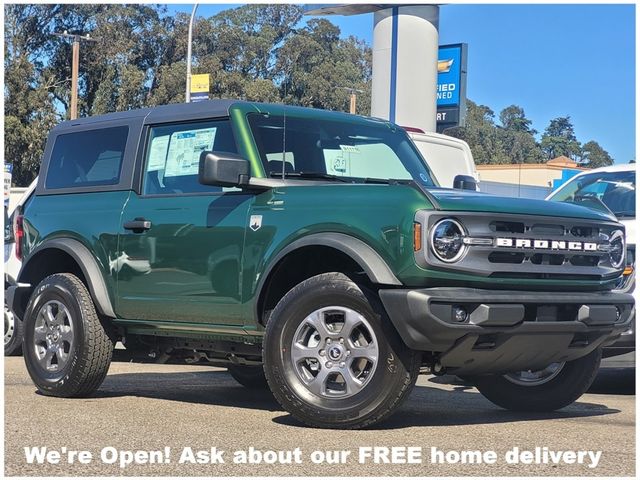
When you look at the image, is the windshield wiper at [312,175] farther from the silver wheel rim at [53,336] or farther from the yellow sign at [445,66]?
the yellow sign at [445,66]

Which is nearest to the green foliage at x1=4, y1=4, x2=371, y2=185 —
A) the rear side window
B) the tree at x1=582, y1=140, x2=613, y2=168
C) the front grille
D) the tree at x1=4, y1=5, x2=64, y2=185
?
the tree at x1=4, y1=5, x2=64, y2=185

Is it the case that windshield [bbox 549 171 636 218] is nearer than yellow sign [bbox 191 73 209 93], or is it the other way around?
windshield [bbox 549 171 636 218]

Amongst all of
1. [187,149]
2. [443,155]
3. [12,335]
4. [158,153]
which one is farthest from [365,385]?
[443,155]

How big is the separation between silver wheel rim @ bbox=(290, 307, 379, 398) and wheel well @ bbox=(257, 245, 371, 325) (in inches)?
15.6

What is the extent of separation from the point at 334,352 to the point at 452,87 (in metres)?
24.5

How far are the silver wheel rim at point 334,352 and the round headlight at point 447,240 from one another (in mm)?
556

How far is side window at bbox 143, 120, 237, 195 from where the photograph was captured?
24.8ft

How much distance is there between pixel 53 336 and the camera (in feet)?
27.0

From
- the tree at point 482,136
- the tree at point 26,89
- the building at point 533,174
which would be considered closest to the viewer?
the building at point 533,174

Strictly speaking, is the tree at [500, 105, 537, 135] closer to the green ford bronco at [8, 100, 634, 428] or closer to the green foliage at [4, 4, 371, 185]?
the green foliage at [4, 4, 371, 185]

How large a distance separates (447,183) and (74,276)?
6508mm

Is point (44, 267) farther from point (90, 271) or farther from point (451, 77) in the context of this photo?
point (451, 77)

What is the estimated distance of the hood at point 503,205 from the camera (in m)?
6.32

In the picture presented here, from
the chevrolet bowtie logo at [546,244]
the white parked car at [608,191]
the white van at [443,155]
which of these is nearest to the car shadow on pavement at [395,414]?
the chevrolet bowtie logo at [546,244]
